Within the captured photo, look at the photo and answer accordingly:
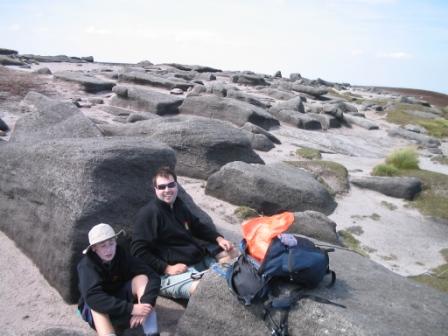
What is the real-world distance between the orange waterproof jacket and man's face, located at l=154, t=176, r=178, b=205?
1340 mm

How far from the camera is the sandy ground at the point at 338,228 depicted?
6.05 metres

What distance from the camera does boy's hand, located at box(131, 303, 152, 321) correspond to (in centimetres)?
508

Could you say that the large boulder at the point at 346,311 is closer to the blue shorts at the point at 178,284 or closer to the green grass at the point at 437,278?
the blue shorts at the point at 178,284

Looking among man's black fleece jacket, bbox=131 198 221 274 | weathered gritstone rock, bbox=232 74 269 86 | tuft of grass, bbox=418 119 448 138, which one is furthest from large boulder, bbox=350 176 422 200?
weathered gritstone rock, bbox=232 74 269 86

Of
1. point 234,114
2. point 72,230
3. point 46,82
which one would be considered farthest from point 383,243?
point 46,82

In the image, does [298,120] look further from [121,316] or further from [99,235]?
[121,316]

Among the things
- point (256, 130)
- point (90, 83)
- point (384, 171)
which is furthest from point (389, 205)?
point (90, 83)

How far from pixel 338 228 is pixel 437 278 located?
271cm

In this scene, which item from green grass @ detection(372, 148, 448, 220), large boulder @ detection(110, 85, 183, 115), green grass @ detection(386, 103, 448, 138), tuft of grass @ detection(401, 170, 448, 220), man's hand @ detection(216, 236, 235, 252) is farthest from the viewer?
green grass @ detection(386, 103, 448, 138)

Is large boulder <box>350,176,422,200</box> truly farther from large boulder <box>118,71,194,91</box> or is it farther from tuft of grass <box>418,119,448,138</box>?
tuft of grass <box>418,119,448,138</box>

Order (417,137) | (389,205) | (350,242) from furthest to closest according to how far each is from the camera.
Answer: (417,137), (389,205), (350,242)

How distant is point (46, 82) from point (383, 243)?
21.9m

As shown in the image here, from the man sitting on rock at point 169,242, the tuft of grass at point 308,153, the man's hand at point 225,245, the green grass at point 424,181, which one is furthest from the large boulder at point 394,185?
the man sitting on rock at point 169,242

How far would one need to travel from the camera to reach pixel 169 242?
6.27 m
